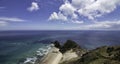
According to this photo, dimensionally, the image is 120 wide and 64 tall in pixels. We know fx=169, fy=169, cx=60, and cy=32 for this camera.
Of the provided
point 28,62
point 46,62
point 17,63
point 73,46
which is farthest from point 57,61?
point 73,46

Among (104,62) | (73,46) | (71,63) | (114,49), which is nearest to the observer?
(104,62)

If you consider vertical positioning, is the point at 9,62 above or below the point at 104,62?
below

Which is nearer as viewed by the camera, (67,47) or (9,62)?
(9,62)

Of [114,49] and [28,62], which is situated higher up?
[114,49]

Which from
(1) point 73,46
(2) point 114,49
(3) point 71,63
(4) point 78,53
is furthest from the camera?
(1) point 73,46

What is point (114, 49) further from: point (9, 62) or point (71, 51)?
point (9, 62)

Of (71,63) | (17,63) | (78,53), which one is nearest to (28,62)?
(17,63)

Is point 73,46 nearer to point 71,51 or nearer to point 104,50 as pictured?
point 71,51

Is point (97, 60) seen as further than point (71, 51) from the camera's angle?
No

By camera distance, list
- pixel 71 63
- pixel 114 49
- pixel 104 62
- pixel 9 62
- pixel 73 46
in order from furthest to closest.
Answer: pixel 73 46
pixel 9 62
pixel 114 49
pixel 71 63
pixel 104 62
